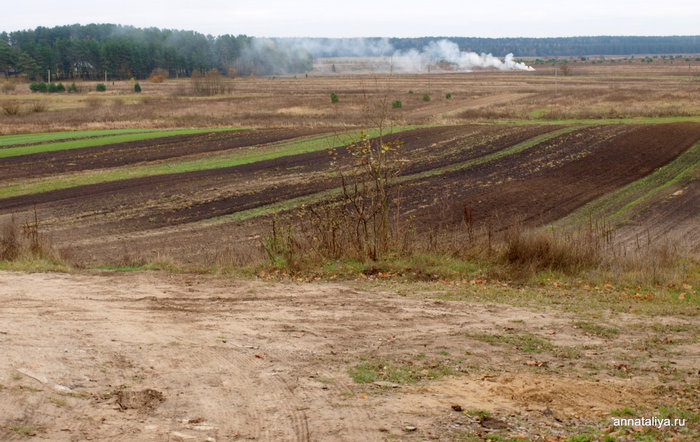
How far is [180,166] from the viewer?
119 feet

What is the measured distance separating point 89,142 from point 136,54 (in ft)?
349

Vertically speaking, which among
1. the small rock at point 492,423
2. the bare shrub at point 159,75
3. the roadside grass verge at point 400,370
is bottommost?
the roadside grass verge at point 400,370

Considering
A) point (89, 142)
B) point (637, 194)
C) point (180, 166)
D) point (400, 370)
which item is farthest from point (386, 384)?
point (89, 142)

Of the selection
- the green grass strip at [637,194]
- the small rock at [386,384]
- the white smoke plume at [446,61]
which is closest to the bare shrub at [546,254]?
the small rock at [386,384]

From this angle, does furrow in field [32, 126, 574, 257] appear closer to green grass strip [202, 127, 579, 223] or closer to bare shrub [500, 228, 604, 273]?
green grass strip [202, 127, 579, 223]

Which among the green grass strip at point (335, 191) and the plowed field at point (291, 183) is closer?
the plowed field at point (291, 183)

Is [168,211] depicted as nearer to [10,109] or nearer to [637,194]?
[637,194]

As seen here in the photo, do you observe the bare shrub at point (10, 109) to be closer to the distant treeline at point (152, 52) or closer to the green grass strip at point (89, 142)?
the green grass strip at point (89, 142)

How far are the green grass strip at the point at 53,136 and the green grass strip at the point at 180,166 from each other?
12.9 meters

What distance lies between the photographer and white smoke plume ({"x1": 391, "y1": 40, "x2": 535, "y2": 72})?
16900 centimetres

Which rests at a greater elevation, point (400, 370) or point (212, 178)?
point (400, 370)

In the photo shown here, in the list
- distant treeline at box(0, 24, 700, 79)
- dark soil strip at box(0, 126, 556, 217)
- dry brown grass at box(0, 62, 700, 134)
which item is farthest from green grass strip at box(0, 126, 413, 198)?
distant treeline at box(0, 24, 700, 79)

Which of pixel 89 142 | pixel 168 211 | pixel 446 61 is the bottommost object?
pixel 168 211

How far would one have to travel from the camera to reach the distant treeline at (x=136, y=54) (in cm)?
13250
